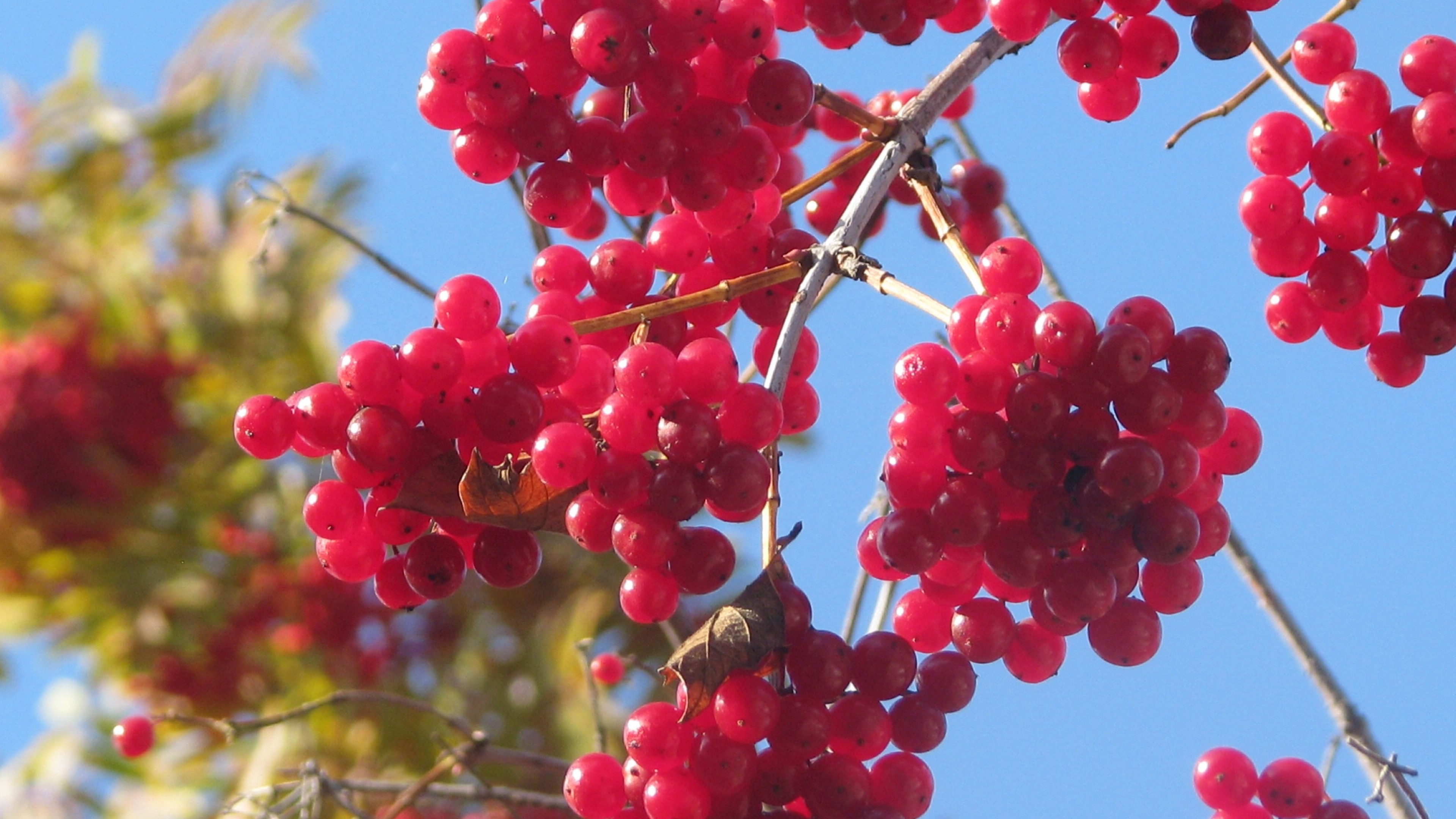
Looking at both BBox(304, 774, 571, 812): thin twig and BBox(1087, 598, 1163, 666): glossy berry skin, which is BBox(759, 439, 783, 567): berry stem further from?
BBox(304, 774, 571, 812): thin twig

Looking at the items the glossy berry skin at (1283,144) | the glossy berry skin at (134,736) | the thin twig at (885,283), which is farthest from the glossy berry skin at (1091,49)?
the glossy berry skin at (134,736)

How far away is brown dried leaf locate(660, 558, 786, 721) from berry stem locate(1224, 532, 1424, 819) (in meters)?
0.45

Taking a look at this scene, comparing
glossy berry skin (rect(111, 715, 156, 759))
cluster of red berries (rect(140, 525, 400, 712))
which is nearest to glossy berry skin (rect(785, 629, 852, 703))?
glossy berry skin (rect(111, 715, 156, 759))

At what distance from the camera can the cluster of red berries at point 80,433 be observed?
101 inches

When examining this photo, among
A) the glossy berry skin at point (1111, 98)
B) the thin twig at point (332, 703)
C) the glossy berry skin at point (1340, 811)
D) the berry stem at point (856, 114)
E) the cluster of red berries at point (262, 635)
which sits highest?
the cluster of red berries at point (262, 635)

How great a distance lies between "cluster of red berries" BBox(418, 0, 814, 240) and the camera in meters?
0.75

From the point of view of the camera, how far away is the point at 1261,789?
0.85 m

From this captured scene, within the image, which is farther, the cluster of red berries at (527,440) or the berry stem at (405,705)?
the berry stem at (405,705)

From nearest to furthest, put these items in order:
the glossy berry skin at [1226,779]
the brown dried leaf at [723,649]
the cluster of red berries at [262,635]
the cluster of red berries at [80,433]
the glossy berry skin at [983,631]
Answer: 1. the brown dried leaf at [723,649]
2. the glossy berry skin at [983,631]
3. the glossy berry skin at [1226,779]
4. the cluster of red berries at [262,635]
5. the cluster of red berries at [80,433]

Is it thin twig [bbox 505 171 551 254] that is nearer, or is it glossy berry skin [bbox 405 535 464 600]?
glossy berry skin [bbox 405 535 464 600]

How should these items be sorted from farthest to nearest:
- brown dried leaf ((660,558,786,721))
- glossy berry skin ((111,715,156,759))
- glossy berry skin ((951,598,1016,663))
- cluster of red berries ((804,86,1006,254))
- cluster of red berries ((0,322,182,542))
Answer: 1. cluster of red berries ((0,322,182,542))
2. glossy berry skin ((111,715,156,759))
3. cluster of red berries ((804,86,1006,254))
4. glossy berry skin ((951,598,1016,663))
5. brown dried leaf ((660,558,786,721))

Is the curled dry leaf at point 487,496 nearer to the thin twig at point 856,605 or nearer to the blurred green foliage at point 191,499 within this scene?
the thin twig at point 856,605

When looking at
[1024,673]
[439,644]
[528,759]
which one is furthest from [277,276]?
[1024,673]

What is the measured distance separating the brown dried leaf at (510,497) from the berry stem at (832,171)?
0.27 meters
